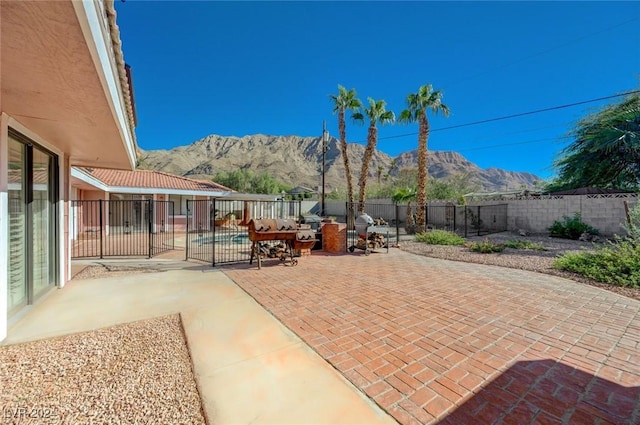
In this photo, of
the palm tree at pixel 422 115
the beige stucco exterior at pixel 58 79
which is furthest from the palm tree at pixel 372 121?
the beige stucco exterior at pixel 58 79

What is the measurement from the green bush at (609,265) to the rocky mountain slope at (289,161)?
171 feet

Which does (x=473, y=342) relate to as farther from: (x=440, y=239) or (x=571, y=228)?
(x=571, y=228)

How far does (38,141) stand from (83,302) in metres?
2.81

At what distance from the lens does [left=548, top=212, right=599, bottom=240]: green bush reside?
12.6 meters

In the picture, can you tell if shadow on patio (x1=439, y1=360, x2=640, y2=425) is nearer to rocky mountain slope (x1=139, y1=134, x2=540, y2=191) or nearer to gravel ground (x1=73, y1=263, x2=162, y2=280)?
gravel ground (x1=73, y1=263, x2=162, y2=280)

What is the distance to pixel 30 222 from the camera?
4.22m

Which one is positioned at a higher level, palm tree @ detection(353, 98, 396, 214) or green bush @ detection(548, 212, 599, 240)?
palm tree @ detection(353, 98, 396, 214)

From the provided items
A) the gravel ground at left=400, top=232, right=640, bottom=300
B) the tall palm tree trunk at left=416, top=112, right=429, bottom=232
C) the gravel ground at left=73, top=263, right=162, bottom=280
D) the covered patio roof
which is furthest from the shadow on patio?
the covered patio roof

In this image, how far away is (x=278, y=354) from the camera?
291 cm

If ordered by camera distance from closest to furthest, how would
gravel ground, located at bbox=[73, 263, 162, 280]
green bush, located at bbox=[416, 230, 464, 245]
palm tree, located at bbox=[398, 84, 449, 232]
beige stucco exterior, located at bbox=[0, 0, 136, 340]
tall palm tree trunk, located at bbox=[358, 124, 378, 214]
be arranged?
beige stucco exterior, located at bbox=[0, 0, 136, 340]
gravel ground, located at bbox=[73, 263, 162, 280]
green bush, located at bbox=[416, 230, 464, 245]
palm tree, located at bbox=[398, 84, 449, 232]
tall palm tree trunk, located at bbox=[358, 124, 378, 214]

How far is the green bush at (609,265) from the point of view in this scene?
5605mm

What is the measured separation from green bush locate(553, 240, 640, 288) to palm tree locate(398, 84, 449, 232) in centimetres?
740

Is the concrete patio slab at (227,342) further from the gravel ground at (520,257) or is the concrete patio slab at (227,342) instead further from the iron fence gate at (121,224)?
the iron fence gate at (121,224)

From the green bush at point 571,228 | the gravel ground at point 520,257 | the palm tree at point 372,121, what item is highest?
the palm tree at point 372,121
